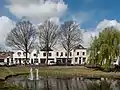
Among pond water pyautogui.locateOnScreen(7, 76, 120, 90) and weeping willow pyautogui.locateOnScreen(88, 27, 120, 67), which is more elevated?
weeping willow pyautogui.locateOnScreen(88, 27, 120, 67)

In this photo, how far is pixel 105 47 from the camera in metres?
65.1

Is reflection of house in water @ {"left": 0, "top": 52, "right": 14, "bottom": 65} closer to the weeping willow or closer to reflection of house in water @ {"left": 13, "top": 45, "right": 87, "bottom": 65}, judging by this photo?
reflection of house in water @ {"left": 13, "top": 45, "right": 87, "bottom": 65}

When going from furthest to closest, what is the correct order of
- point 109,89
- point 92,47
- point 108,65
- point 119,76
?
point 92,47
point 108,65
point 119,76
point 109,89

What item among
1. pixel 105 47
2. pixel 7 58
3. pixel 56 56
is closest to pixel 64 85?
pixel 105 47

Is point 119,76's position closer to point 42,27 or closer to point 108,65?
point 108,65

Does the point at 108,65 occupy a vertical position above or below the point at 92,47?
below

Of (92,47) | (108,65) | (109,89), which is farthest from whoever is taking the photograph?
(92,47)

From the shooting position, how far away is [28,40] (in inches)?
4038

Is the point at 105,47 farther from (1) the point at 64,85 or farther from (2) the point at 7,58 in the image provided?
(2) the point at 7,58

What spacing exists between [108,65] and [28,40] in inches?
1754

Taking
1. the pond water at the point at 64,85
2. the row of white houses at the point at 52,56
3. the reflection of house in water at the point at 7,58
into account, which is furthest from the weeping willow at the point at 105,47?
the reflection of house in water at the point at 7,58

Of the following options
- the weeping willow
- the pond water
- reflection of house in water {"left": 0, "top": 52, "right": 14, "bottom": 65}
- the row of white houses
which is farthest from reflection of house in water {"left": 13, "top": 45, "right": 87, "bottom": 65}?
the pond water

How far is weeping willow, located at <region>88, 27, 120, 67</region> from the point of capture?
214 ft

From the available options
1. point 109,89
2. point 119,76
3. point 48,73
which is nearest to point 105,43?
point 119,76
